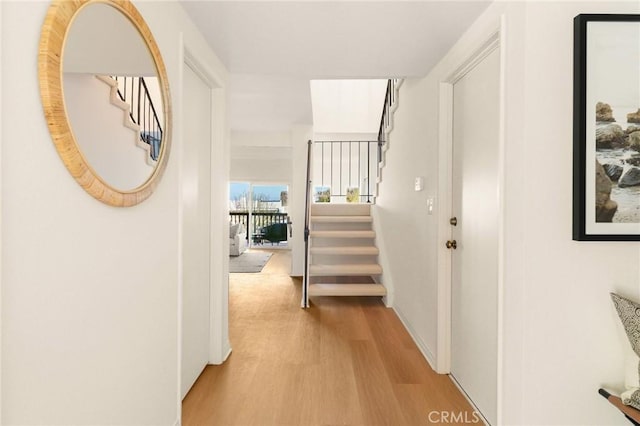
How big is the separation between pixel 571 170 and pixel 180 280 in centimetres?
186

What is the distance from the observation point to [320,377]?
2457 mm

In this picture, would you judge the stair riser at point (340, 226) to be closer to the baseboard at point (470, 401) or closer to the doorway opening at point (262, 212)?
the baseboard at point (470, 401)

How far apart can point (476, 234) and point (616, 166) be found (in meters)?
0.81

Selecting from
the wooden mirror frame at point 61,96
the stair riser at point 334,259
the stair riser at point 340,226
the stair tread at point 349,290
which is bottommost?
the stair tread at point 349,290

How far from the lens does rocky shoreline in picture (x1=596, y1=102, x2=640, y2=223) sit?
1431 millimetres

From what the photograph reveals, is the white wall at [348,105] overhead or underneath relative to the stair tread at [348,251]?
overhead

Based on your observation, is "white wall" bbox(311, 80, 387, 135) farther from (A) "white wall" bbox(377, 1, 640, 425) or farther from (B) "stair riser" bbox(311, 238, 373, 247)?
(A) "white wall" bbox(377, 1, 640, 425)

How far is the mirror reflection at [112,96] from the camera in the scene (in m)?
1.06

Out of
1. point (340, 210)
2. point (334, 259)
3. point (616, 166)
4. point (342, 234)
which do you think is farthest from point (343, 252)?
point (616, 166)

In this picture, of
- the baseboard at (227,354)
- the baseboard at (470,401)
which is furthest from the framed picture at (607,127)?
the baseboard at (227,354)

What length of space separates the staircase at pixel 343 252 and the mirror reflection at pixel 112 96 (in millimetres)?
3036

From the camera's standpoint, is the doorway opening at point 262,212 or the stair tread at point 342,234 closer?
the stair tread at point 342,234

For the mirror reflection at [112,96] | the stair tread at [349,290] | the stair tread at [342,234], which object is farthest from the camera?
the stair tread at [342,234]

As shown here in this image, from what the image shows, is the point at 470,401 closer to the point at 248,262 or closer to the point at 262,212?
the point at 248,262
